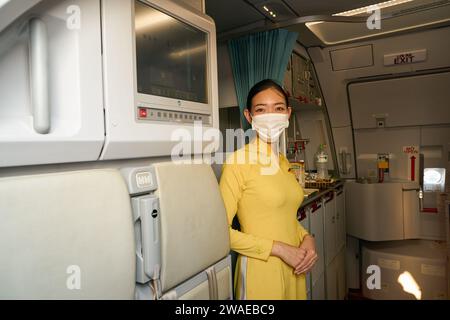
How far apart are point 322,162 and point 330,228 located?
3.10 ft

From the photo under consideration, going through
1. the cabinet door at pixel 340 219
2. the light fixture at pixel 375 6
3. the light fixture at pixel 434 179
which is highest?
the light fixture at pixel 375 6

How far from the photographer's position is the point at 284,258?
1.31 m

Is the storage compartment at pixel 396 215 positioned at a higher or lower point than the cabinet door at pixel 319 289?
higher

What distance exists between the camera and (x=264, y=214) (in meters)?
1.35

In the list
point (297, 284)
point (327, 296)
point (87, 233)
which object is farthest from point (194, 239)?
point (327, 296)

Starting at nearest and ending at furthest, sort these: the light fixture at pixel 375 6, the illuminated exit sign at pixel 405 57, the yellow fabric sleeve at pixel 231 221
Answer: the yellow fabric sleeve at pixel 231 221 < the light fixture at pixel 375 6 < the illuminated exit sign at pixel 405 57

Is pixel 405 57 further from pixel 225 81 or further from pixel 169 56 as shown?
pixel 169 56

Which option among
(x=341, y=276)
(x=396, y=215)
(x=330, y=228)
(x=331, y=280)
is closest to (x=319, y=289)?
(x=331, y=280)

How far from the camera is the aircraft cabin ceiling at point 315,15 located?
2008mm

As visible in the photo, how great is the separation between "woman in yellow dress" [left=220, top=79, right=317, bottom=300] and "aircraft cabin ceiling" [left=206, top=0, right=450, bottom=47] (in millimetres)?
869

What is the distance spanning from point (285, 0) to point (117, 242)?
76.2 inches

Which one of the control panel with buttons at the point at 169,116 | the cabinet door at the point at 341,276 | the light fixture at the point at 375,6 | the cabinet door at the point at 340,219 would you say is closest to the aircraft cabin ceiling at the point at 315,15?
the light fixture at the point at 375,6

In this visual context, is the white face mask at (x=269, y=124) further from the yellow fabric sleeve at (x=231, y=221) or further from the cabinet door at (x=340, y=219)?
the cabinet door at (x=340, y=219)
